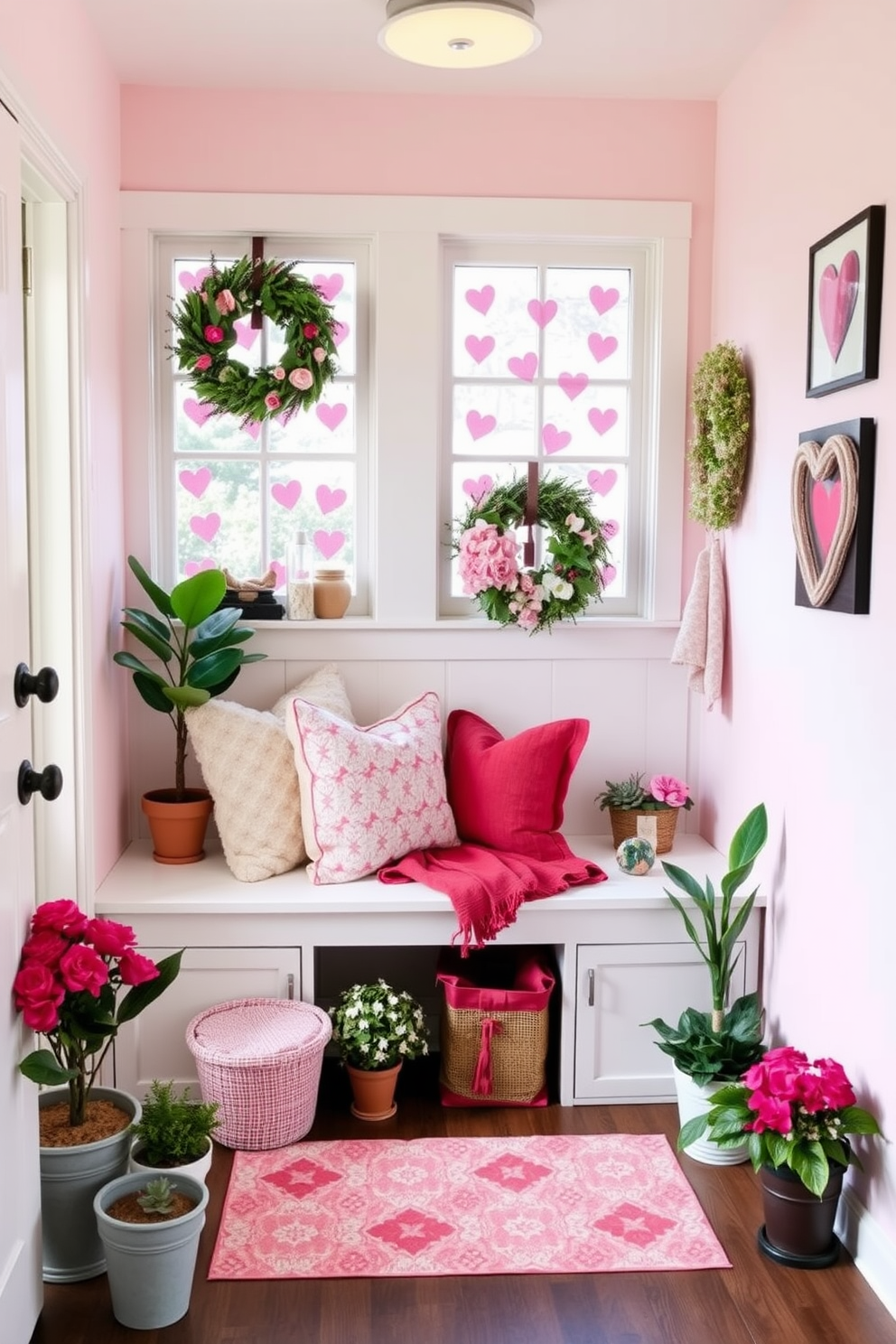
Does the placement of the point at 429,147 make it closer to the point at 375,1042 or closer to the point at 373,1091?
the point at 375,1042

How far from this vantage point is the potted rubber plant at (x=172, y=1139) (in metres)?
2.37

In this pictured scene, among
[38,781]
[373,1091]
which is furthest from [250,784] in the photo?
[38,781]

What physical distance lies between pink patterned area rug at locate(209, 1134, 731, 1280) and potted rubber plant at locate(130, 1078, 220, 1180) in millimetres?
227

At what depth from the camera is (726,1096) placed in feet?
8.44

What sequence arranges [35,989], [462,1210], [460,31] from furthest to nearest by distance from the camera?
[460,31], [462,1210], [35,989]

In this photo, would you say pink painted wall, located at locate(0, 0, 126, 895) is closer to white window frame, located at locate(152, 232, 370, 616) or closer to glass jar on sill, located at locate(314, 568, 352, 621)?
white window frame, located at locate(152, 232, 370, 616)

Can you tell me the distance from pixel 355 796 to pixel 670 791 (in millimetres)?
877

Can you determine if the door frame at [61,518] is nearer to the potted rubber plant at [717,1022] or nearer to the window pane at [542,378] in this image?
the window pane at [542,378]

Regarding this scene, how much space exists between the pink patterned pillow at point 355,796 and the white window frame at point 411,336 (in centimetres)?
46

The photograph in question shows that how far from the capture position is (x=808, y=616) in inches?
109

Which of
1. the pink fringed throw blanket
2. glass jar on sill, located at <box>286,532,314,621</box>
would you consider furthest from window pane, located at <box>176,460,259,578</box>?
the pink fringed throw blanket

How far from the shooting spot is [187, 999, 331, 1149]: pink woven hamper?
2799 mm

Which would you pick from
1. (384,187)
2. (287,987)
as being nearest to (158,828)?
(287,987)

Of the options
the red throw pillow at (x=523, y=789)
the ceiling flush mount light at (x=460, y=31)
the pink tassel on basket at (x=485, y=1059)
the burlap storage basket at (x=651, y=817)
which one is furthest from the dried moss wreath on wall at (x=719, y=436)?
the pink tassel on basket at (x=485, y=1059)
